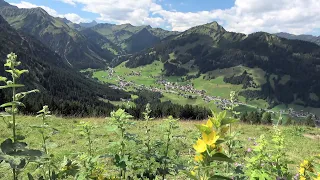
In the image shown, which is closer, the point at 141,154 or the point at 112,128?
the point at 112,128

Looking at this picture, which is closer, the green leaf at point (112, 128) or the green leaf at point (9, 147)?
the green leaf at point (9, 147)

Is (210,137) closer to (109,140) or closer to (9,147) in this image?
(9,147)

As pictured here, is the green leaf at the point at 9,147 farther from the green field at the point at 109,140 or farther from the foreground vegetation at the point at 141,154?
the green field at the point at 109,140

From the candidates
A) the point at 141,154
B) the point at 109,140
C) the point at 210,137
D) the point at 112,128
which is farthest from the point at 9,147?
the point at 109,140

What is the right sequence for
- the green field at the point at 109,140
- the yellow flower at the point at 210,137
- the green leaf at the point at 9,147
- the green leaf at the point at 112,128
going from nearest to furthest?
the yellow flower at the point at 210,137
the green leaf at the point at 9,147
the green leaf at the point at 112,128
the green field at the point at 109,140

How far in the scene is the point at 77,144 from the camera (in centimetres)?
1493

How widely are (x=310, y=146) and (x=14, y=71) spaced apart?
1992cm

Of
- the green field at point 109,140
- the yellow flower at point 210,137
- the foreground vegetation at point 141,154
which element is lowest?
the green field at point 109,140

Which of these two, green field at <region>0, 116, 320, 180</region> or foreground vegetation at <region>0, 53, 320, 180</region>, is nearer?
foreground vegetation at <region>0, 53, 320, 180</region>

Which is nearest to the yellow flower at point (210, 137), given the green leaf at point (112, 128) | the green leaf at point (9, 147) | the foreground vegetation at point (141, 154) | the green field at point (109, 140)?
A: the foreground vegetation at point (141, 154)

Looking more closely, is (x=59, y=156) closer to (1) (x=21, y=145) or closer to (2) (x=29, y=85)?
(1) (x=21, y=145)

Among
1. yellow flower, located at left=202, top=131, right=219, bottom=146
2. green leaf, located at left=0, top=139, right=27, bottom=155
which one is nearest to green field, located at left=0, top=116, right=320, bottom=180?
green leaf, located at left=0, top=139, right=27, bottom=155

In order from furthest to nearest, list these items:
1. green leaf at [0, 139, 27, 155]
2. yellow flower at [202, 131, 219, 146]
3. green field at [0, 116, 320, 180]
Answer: green field at [0, 116, 320, 180]
green leaf at [0, 139, 27, 155]
yellow flower at [202, 131, 219, 146]

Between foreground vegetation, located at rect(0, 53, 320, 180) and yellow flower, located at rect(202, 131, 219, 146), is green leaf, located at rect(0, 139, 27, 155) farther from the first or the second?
yellow flower, located at rect(202, 131, 219, 146)
